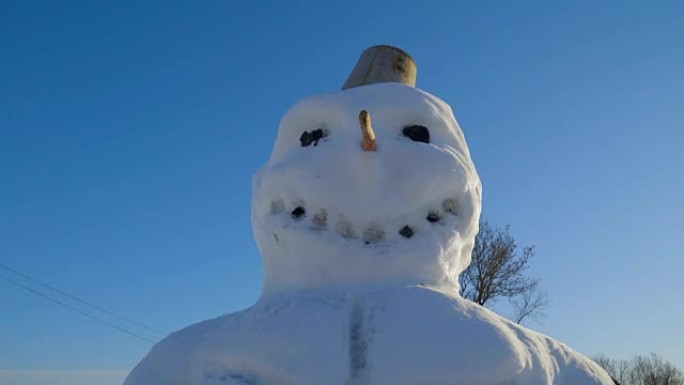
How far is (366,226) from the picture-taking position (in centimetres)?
346

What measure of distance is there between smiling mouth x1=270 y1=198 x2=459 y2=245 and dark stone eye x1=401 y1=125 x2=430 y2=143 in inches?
16.7

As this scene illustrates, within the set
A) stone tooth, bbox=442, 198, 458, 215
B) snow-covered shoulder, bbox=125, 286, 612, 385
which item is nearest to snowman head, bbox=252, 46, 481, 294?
stone tooth, bbox=442, 198, 458, 215

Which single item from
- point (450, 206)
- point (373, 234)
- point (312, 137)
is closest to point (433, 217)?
point (450, 206)

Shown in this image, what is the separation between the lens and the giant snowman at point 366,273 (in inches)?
110

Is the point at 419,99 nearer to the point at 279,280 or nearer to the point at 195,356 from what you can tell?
the point at 279,280

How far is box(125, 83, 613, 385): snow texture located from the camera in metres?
2.79

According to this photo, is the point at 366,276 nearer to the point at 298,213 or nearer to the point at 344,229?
the point at 344,229

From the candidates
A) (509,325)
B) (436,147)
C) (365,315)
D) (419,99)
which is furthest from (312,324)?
(419,99)

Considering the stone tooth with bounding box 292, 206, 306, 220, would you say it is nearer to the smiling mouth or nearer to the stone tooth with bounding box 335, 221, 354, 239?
the smiling mouth

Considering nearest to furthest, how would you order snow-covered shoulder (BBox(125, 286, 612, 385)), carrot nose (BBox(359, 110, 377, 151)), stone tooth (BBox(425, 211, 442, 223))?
snow-covered shoulder (BBox(125, 286, 612, 385)) → carrot nose (BBox(359, 110, 377, 151)) → stone tooth (BBox(425, 211, 442, 223))

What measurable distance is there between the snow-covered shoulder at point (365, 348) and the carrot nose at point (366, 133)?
32.2 inches

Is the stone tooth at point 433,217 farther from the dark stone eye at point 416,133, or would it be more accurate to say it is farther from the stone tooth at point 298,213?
the stone tooth at point 298,213

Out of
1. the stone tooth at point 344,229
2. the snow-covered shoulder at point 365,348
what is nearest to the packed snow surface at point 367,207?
the stone tooth at point 344,229

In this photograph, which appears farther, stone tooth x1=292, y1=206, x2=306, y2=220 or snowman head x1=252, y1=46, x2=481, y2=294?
stone tooth x1=292, y1=206, x2=306, y2=220
